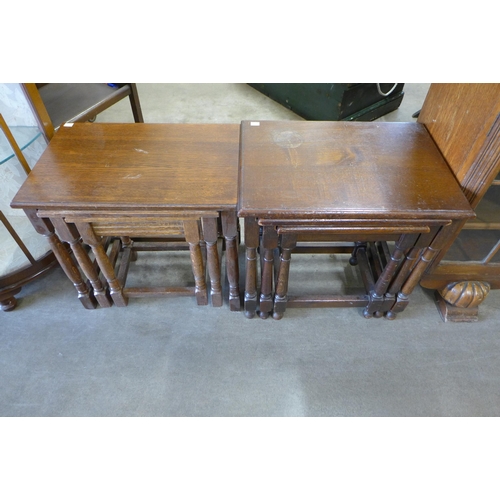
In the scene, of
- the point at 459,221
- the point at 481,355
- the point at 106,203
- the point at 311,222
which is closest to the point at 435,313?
the point at 481,355

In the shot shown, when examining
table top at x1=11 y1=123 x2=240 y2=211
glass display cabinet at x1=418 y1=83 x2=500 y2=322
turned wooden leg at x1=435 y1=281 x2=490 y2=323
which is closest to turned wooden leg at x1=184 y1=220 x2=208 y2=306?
table top at x1=11 y1=123 x2=240 y2=211

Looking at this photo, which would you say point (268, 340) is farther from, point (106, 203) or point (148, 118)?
point (148, 118)

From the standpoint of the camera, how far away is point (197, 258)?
4.42ft

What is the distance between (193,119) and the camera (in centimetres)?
284

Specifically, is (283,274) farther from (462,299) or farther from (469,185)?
(462,299)

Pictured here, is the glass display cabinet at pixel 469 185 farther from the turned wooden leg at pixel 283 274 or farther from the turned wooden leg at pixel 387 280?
the turned wooden leg at pixel 283 274

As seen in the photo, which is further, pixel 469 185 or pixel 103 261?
pixel 103 261

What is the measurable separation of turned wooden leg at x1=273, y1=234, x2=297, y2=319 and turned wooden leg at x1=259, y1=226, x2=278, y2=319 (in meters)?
0.03

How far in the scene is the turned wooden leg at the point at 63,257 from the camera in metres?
1.18

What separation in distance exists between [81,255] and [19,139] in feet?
1.72

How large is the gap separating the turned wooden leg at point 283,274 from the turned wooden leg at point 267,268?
0.09 ft

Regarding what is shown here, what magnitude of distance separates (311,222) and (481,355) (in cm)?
102

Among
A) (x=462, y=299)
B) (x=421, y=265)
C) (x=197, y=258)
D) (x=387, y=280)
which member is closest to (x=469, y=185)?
(x=421, y=265)

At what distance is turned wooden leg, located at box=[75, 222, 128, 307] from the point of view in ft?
3.91
